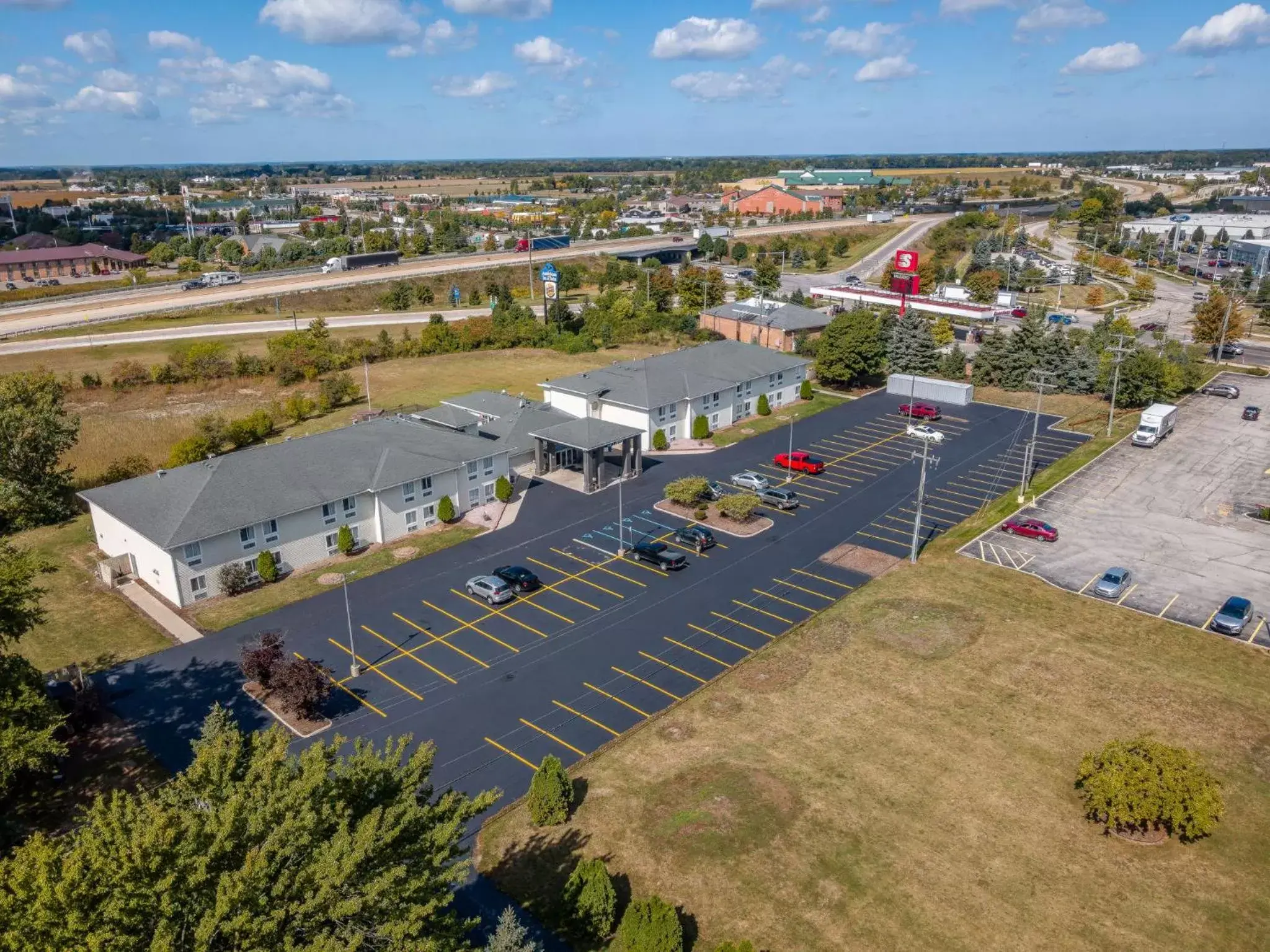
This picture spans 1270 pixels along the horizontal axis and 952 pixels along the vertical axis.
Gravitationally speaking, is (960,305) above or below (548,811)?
above

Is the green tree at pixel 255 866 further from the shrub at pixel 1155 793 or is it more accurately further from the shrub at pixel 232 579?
the shrub at pixel 232 579

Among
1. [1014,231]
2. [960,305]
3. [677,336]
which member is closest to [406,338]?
[677,336]

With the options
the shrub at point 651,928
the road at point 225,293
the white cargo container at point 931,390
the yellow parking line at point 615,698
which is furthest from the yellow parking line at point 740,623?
the road at point 225,293

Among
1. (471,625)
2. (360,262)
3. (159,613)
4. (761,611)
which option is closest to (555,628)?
(471,625)

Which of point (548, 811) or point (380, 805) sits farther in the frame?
point (548, 811)

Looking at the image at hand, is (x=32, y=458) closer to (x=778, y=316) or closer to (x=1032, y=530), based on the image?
(x=1032, y=530)

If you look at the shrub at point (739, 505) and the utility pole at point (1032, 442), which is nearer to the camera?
the shrub at point (739, 505)

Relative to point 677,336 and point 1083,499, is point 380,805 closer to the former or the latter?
point 1083,499
